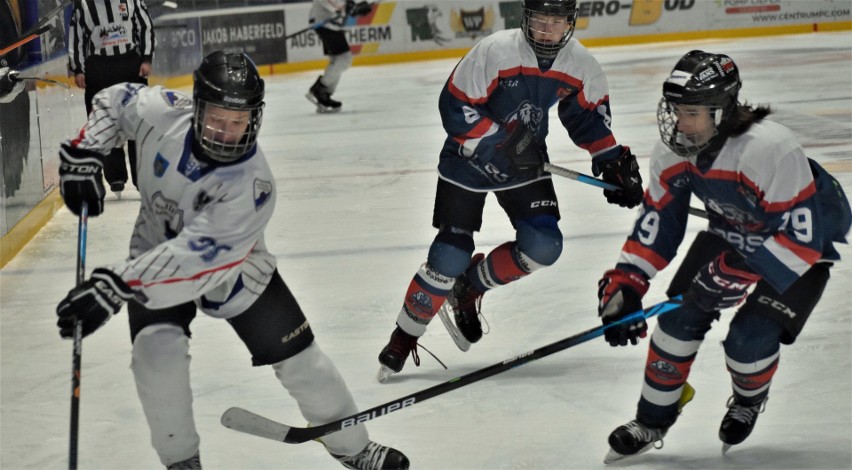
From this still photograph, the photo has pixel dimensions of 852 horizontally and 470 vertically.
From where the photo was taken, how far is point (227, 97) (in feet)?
7.15

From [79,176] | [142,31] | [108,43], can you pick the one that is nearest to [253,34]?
[142,31]

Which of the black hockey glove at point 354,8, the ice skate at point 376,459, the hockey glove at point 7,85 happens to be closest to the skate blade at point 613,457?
the ice skate at point 376,459

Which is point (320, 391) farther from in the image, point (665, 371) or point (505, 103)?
point (505, 103)

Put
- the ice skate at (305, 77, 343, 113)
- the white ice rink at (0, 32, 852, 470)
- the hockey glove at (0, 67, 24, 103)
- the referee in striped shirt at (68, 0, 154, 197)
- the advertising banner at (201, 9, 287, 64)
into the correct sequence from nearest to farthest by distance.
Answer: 1. the white ice rink at (0, 32, 852, 470)
2. the hockey glove at (0, 67, 24, 103)
3. the referee in striped shirt at (68, 0, 154, 197)
4. the ice skate at (305, 77, 343, 113)
5. the advertising banner at (201, 9, 287, 64)

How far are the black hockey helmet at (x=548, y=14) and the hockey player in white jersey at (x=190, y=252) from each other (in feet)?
3.67

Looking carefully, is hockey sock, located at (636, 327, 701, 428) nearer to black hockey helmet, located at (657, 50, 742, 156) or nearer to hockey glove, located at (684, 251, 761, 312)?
hockey glove, located at (684, 251, 761, 312)

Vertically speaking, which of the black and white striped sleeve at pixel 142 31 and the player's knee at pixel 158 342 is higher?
the player's knee at pixel 158 342

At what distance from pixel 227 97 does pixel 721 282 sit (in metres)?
1.07

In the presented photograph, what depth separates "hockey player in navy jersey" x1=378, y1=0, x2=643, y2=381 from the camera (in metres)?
3.24

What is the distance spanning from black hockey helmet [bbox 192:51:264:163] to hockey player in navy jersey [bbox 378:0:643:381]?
1098 millimetres

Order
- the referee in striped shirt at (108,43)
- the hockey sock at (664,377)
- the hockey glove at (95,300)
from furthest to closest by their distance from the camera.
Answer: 1. the referee in striped shirt at (108,43)
2. the hockey sock at (664,377)
3. the hockey glove at (95,300)

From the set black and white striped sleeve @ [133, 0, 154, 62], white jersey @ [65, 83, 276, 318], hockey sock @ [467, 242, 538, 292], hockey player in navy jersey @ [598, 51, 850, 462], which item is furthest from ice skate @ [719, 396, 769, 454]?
black and white striped sleeve @ [133, 0, 154, 62]

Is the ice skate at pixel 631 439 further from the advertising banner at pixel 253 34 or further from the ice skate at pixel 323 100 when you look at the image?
the advertising banner at pixel 253 34

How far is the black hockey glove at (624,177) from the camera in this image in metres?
3.29
